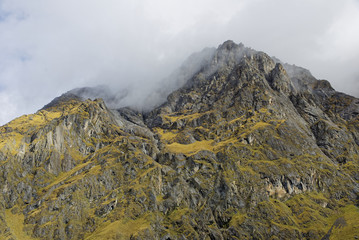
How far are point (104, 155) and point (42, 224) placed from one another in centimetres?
5912

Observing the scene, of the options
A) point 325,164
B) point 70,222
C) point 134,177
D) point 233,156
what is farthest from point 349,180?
point 70,222

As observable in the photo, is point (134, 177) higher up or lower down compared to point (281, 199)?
higher up

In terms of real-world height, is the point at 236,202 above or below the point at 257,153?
below

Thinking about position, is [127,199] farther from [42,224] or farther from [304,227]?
[304,227]

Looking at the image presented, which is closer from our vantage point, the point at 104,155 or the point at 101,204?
the point at 101,204

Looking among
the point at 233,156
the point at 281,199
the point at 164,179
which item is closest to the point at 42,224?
the point at 164,179

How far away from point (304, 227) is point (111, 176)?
11247cm

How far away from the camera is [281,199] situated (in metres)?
156

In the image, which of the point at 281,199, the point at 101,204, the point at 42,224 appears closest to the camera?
the point at 42,224

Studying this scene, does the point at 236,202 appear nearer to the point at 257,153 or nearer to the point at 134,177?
the point at 257,153

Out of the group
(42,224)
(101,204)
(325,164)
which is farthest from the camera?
(325,164)

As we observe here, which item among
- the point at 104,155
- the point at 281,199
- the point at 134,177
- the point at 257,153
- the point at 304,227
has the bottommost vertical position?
the point at 304,227

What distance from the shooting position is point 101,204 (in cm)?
14325

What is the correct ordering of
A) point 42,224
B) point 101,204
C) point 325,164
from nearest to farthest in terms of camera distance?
point 42,224, point 101,204, point 325,164
